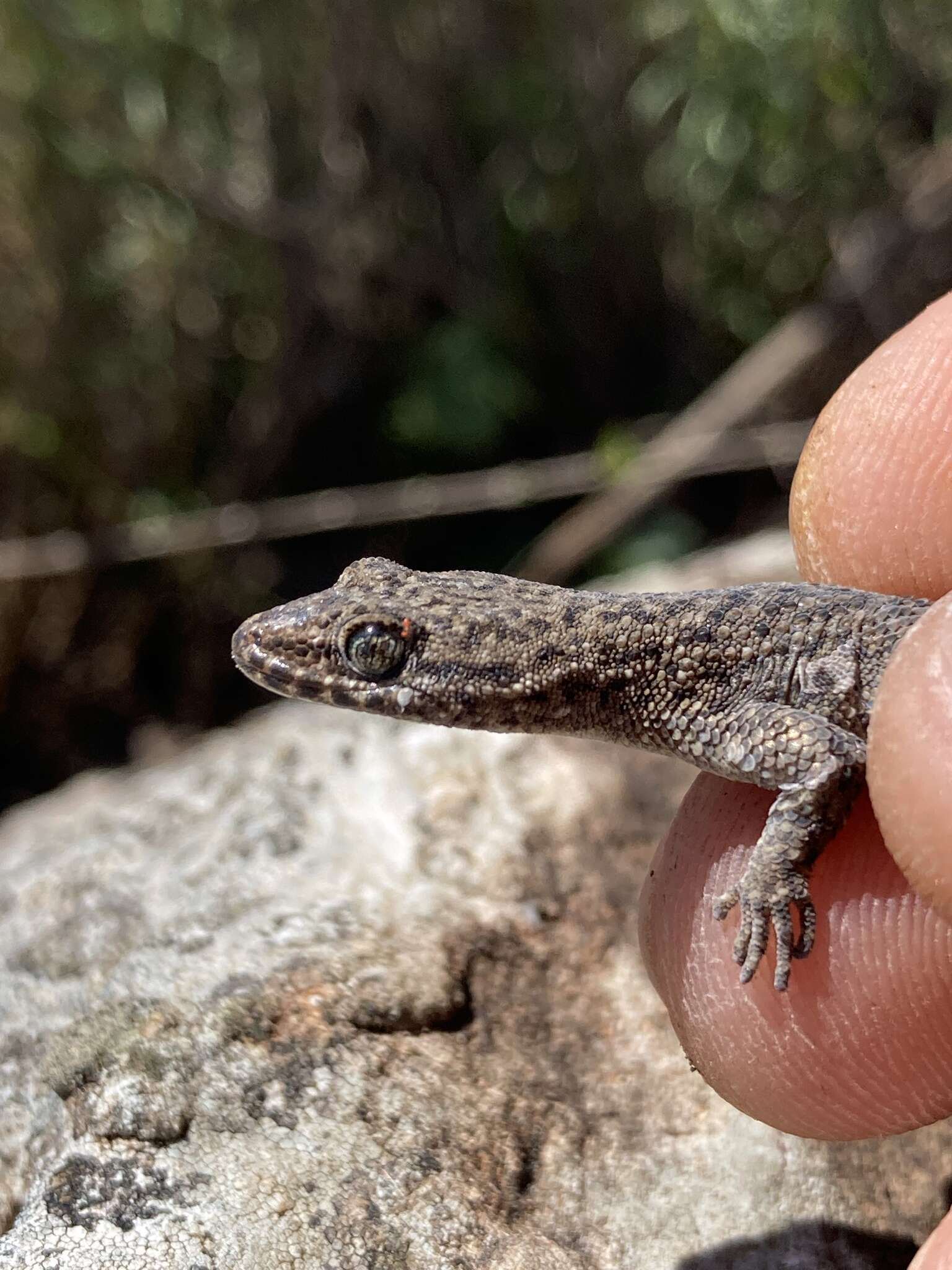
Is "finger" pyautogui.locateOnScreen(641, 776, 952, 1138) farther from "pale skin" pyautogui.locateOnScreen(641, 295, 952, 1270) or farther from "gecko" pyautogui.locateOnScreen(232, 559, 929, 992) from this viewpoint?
"gecko" pyautogui.locateOnScreen(232, 559, 929, 992)

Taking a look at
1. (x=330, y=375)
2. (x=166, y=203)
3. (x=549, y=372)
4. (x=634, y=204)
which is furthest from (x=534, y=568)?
(x=166, y=203)

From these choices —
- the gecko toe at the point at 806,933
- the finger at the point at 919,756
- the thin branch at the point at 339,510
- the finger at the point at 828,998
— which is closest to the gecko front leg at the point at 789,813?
the gecko toe at the point at 806,933

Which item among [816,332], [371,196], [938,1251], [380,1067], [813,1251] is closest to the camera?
[938,1251]

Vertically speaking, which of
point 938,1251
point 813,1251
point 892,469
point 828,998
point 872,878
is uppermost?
point 892,469

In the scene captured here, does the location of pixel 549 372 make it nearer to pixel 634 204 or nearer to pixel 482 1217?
pixel 634 204

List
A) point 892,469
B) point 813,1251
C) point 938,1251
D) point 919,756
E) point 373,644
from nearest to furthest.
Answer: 1. point 938,1251
2. point 919,756
3. point 813,1251
4. point 373,644
5. point 892,469

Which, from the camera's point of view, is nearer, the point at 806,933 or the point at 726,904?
the point at 806,933

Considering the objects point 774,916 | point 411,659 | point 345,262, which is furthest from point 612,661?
point 345,262

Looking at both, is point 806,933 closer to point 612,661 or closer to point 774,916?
point 774,916
